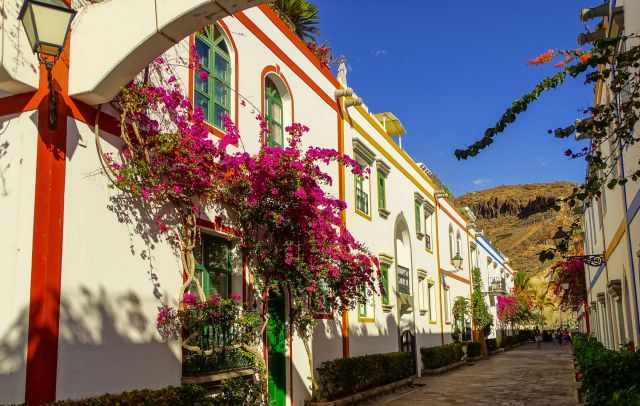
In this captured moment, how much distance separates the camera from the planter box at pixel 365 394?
1290 cm

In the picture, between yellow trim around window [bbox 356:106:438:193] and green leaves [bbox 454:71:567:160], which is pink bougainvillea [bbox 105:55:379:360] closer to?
green leaves [bbox 454:71:567:160]

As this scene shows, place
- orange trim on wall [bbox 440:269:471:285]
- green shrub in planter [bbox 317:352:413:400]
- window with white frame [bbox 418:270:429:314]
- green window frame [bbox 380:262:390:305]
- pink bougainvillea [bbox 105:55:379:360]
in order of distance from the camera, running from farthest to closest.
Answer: orange trim on wall [bbox 440:269:471:285] → window with white frame [bbox 418:270:429:314] → green window frame [bbox 380:262:390:305] → green shrub in planter [bbox 317:352:413:400] → pink bougainvillea [bbox 105:55:379:360]

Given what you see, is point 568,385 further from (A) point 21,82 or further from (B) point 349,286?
(A) point 21,82

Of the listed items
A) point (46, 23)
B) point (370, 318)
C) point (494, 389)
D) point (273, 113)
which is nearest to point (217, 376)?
point (46, 23)

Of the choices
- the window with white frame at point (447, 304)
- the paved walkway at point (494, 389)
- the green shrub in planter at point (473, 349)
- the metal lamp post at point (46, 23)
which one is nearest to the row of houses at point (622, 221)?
the paved walkway at point (494, 389)

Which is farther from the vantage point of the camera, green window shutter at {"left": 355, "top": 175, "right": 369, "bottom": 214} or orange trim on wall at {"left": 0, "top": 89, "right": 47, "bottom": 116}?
green window shutter at {"left": 355, "top": 175, "right": 369, "bottom": 214}

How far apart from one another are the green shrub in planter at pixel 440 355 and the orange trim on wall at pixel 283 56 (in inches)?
414

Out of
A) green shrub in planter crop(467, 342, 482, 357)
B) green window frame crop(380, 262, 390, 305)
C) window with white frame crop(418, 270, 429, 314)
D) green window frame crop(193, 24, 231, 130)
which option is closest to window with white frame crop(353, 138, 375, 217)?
green window frame crop(380, 262, 390, 305)

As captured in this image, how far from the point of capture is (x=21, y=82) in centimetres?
669

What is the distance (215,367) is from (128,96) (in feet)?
13.2

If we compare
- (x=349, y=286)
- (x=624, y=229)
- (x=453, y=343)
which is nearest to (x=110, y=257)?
(x=349, y=286)

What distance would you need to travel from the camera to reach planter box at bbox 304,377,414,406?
12.9m

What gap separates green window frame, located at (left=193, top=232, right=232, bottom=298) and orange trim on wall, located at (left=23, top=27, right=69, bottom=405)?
9.05ft

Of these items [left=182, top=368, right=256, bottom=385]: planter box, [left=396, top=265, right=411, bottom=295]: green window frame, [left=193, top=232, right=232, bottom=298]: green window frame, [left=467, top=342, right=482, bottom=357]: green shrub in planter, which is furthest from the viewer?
[left=467, top=342, right=482, bottom=357]: green shrub in planter
